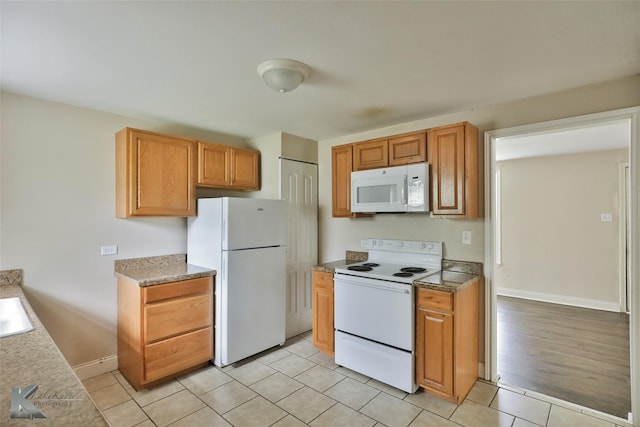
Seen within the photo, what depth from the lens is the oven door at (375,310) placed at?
2.42m

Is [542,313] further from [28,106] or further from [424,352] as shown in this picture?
[28,106]

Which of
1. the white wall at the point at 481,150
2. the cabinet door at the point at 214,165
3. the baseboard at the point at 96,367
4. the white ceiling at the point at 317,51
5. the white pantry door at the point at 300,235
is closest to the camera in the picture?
the white ceiling at the point at 317,51

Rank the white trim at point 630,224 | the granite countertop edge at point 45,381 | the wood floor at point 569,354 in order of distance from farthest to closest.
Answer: the wood floor at point 569,354 < the white trim at point 630,224 < the granite countertop edge at point 45,381

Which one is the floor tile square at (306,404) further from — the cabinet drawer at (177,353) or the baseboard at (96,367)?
the baseboard at (96,367)

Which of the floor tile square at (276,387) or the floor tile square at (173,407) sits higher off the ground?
the floor tile square at (173,407)

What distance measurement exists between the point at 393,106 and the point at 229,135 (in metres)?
1.96

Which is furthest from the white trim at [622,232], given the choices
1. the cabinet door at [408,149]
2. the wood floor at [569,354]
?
the cabinet door at [408,149]

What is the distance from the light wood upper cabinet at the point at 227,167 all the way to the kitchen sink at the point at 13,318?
1636mm

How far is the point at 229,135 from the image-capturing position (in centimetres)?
369

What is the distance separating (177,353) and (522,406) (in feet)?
8.89

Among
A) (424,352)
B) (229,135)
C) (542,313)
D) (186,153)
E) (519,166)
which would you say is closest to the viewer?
(424,352)

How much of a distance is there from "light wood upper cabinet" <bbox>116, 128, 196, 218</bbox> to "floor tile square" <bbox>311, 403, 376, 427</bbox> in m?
2.11

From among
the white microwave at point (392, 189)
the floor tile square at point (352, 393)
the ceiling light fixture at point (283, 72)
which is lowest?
the floor tile square at point (352, 393)

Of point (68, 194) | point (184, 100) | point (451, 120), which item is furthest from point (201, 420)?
point (451, 120)
